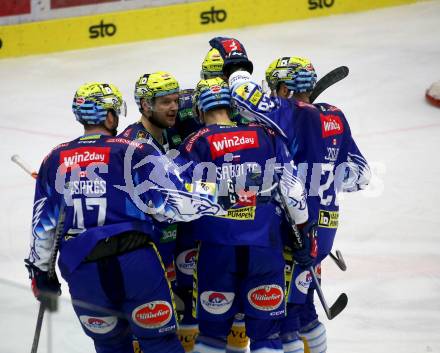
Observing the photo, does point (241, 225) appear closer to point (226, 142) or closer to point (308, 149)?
point (226, 142)

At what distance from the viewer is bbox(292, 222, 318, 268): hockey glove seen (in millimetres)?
5184

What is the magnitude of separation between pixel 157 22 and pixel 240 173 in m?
6.55

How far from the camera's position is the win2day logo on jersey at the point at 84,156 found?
4605 mm

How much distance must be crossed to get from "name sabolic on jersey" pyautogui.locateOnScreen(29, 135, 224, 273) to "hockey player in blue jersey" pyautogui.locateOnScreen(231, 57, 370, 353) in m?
0.74

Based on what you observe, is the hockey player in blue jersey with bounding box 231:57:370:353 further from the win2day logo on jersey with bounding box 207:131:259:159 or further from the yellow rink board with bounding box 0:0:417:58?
the yellow rink board with bounding box 0:0:417:58

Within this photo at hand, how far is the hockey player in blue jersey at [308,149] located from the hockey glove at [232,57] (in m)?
0.35

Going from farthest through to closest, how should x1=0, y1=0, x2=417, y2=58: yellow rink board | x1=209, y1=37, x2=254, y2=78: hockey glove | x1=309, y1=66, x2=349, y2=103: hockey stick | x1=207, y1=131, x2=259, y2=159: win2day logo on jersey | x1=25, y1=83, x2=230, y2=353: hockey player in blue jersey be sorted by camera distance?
x1=0, y1=0, x2=417, y2=58: yellow rink board → x1=309, y1=66, x2=349, y2=103: hockey stick → x1=209, y1=37, x2=254, y2=78: hockey glove → x1=207, y1=131, x2=259, y2=159: win2day logo on jersey → x1=25, y1=83, x2=230, y2=353: hockey player in blue jersey

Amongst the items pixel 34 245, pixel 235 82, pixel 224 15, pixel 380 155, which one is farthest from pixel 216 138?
pixel 224 15

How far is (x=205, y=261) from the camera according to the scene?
5.03 metres

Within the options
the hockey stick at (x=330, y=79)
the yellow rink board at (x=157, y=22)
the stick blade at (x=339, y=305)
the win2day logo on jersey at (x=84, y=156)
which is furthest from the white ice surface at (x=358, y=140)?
the hockey stick at (x=330, y=79)

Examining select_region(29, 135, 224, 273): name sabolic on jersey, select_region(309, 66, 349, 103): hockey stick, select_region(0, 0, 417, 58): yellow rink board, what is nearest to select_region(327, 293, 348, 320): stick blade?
select_region(309, 66, 349, 103): hockey stick

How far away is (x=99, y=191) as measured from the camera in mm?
4594

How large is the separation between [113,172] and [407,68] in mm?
6498

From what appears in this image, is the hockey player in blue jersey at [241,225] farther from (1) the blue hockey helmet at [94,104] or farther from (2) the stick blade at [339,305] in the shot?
(2) the stick blade at [339,305]
